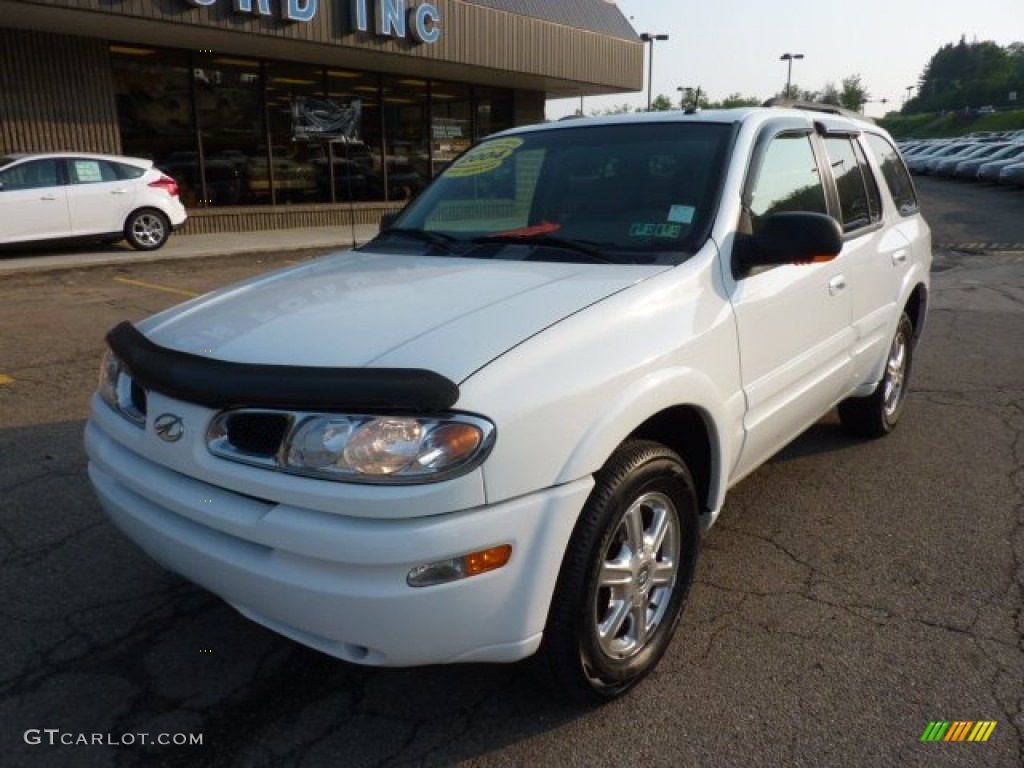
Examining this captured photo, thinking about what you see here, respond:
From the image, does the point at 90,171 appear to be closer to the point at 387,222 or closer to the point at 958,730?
the point at 387,222

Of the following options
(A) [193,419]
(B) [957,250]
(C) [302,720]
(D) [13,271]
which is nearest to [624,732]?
(C) [302,720]

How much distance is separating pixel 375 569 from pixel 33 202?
12.0 meters

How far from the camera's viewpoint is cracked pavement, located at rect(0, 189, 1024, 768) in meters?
2.33

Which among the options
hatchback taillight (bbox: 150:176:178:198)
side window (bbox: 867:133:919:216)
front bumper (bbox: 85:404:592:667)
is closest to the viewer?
front bumper (bbox: 85:404:592:667)

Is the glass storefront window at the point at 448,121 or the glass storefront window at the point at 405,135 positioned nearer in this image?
the glass storefront window at the point at 405,135

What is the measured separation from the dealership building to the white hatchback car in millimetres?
2161

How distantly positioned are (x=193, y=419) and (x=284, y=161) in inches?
650

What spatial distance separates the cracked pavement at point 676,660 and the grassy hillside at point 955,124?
78.2m

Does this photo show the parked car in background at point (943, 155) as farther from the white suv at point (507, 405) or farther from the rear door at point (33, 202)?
the white suv at point (507, 405)

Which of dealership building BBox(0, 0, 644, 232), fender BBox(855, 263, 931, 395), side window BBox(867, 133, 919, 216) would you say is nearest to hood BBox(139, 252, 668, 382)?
fender BBox(855, 263, 931, 395)

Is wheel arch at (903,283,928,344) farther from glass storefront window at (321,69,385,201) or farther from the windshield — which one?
glass storefront window at (321,69,385,201)

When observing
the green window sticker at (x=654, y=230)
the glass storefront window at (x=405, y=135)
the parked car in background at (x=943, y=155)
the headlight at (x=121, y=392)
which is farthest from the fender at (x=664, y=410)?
the parked car in background at (x=943, y=155)

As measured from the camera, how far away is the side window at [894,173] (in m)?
4.67

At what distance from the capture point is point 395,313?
2438 millimetres
